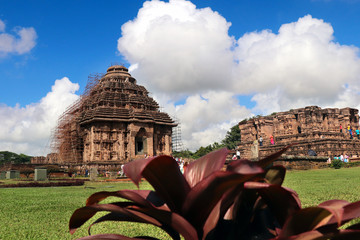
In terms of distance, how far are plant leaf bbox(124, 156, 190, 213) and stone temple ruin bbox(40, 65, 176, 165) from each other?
2627 centimetres

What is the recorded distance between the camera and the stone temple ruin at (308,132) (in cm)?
2911

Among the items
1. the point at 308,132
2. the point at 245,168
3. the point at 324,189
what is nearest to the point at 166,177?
the point at 245,168

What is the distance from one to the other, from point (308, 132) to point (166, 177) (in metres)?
32.7

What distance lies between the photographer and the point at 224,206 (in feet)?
3.31

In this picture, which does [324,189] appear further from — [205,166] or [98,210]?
[98,210]

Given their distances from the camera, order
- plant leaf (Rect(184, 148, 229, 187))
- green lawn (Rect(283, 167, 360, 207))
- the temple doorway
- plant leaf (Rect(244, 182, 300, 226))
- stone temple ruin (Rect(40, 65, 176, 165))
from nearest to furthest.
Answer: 1. plant leaf (Rect(244, 182, 300, 226))
2. plant leaf (Rect(184, 148, 229, 187))
3. green lawn (Rect(283, 167, 360, 207))
4. stone temple ruin (Rect(40, 65, 176, 165))
5. the temple doorway

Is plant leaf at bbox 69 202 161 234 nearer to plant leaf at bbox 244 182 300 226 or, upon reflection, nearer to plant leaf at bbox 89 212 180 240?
plant leaf at bbox 89 212 180 240

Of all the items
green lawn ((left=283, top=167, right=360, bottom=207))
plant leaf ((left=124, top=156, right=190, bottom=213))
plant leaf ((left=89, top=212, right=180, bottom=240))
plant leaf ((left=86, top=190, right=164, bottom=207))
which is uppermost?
plant leaf ((left=124, top=156, right=190, bottom=213))

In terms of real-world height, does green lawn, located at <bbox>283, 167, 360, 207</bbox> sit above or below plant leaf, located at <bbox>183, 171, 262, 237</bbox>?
below

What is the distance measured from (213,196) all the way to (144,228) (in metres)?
2.90

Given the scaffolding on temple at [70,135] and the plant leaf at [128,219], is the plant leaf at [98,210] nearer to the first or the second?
the plant leaf at [128,219]

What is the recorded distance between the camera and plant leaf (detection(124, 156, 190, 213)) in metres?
0.92

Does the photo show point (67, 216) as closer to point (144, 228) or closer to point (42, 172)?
point (144, 228)

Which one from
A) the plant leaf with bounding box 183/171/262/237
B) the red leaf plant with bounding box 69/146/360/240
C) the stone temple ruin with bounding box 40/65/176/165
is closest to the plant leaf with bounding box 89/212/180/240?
the red leaf plant with bounding box 69/146/360/240
